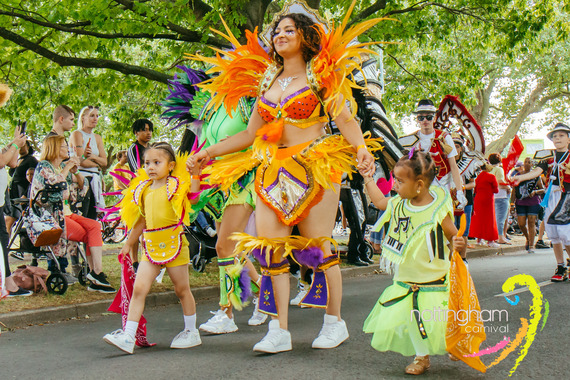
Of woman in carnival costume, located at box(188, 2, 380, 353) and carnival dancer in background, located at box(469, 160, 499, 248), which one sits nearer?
woman in carnival costume, located at box(188, 2, 380, 353)

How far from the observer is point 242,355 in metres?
4.21

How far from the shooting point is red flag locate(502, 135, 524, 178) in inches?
555

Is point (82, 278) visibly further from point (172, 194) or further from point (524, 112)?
point (524, 112)

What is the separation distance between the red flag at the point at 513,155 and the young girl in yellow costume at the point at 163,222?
1097cm

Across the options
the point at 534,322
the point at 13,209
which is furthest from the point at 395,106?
the point at 534,322

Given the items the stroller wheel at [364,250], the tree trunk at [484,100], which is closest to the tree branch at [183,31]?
the stroller wheel at [364,250]

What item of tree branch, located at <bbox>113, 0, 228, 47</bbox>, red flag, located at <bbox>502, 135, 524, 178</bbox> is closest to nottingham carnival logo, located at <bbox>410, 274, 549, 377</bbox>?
tree branch, located at <bbox>113, 0, 228, 47</bbox>

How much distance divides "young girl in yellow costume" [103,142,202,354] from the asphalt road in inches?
14.0

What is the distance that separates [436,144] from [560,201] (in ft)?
5.55

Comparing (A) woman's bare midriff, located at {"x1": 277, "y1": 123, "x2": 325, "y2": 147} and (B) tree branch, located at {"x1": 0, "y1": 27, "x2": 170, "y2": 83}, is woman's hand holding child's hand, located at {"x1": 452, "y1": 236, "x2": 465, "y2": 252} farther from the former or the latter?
(B) tree branch, located at {"x1": 0, "y1": 27, "x2": 170, "y2": 83}

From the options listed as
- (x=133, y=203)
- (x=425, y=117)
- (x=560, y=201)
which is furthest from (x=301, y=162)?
(x=560, y=201)

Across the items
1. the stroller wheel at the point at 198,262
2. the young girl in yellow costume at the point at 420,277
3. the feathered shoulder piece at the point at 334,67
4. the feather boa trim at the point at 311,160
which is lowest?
the stroller wheel at the point at 198,262

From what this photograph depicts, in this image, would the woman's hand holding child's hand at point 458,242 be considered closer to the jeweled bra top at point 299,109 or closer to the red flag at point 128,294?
the jeweled bra top at point 299,109

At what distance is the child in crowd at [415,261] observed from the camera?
366 centimetres
